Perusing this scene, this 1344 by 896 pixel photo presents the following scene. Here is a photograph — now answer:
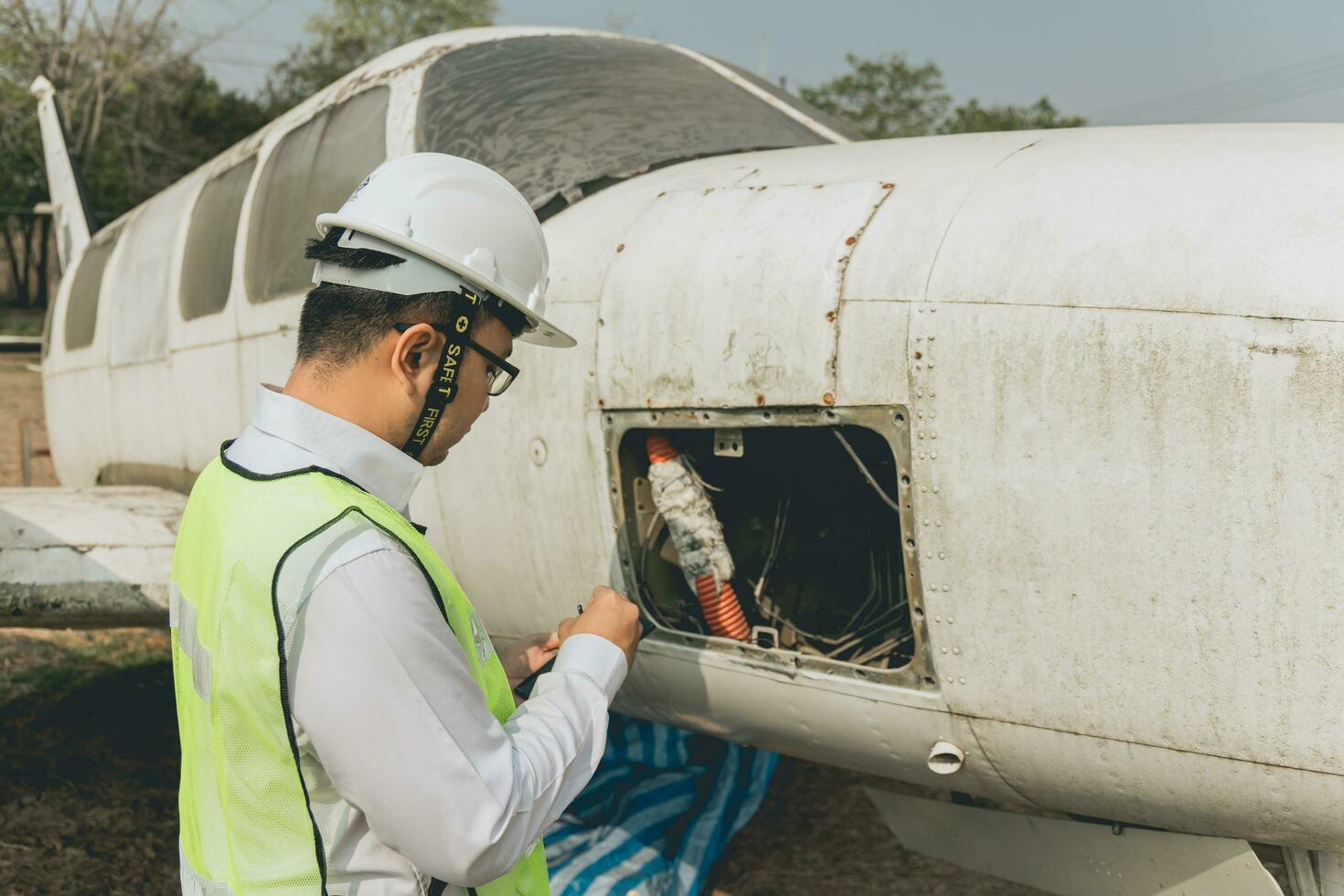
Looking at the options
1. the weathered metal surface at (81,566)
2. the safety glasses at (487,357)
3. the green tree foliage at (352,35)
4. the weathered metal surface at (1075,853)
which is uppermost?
the green tree foliage at (352,35)

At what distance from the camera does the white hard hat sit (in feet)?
5.96

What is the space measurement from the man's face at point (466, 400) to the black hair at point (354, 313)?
0.28 feet

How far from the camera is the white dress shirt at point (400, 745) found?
1.50 meters

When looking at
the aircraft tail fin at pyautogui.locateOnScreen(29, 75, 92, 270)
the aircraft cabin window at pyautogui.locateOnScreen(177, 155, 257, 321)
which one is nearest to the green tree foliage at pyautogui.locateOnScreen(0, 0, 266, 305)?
the aircraft tail fin at pyautogui.locateOnScreen(29, 75, 92, 270)

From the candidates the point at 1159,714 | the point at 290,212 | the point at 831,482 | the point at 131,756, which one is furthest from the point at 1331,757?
the point at 131,756

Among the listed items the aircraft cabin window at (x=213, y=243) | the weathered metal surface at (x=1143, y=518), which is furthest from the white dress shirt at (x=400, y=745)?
the aircraft cabin window at (x=213, y=243)

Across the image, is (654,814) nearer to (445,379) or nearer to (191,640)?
(191,640)

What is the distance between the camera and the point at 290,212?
15.8ft

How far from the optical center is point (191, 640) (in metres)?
1.80

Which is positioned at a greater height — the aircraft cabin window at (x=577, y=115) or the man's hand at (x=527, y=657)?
the aircraft cabin window at (x=577, y=115)

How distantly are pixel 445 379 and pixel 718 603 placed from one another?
1.39 meters

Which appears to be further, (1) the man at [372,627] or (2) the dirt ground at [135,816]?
(2) the dirt ground at [135,816]

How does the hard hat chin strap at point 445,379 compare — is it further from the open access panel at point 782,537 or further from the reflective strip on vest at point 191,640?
the open access panel at point 782,537

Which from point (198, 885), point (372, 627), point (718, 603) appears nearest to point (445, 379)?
point (372, 627)
